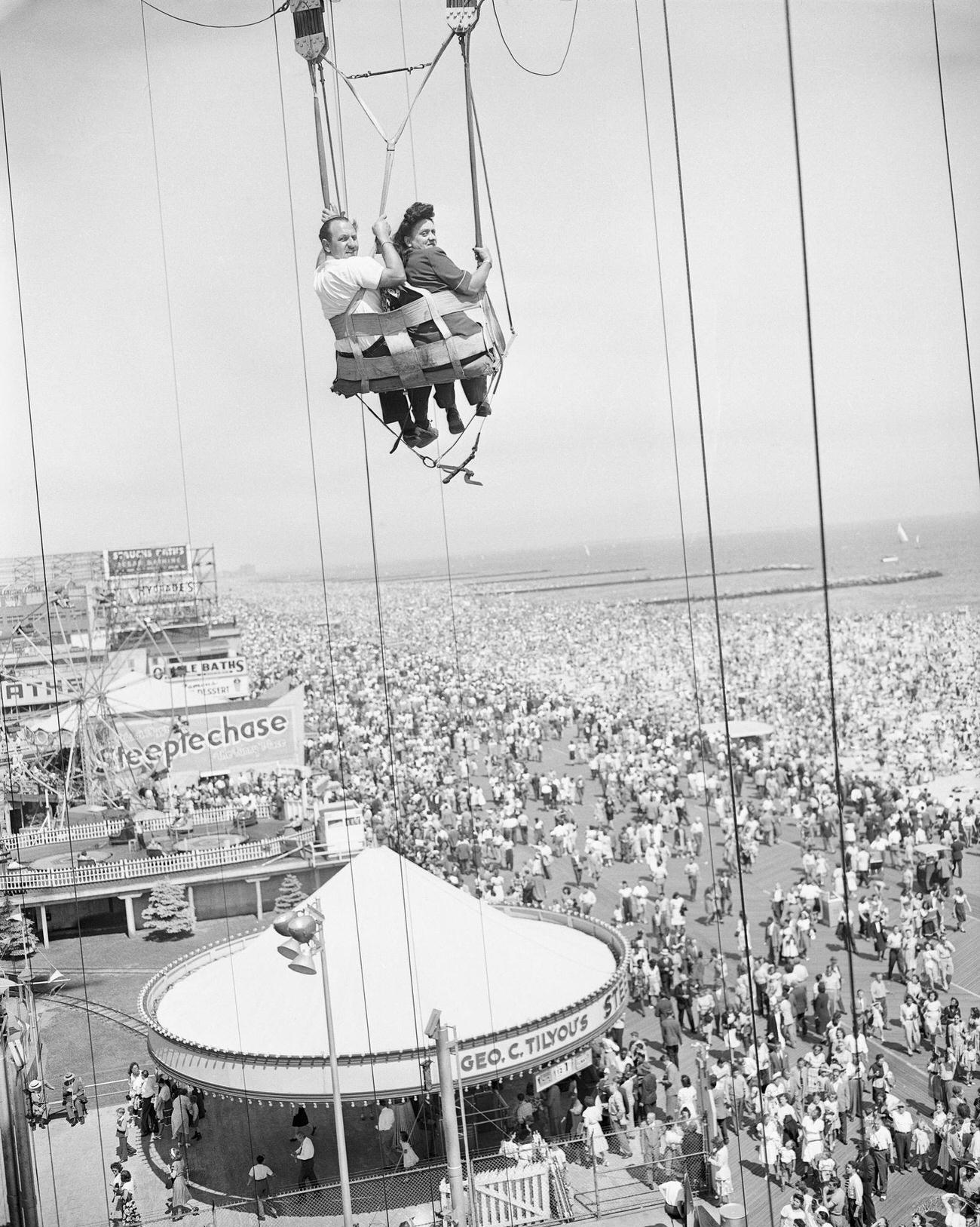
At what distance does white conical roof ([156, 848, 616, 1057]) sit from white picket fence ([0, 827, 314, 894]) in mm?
7502

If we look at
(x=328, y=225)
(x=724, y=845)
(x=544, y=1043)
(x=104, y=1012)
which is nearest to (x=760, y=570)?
(x=724, y=845)

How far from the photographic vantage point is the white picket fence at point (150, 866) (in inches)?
711

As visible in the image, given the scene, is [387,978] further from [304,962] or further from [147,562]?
[147,562]

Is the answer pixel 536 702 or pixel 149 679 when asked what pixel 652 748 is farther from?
pixel 149 679

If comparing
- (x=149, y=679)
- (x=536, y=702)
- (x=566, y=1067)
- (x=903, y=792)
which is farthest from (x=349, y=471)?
(x=566, y=1067)

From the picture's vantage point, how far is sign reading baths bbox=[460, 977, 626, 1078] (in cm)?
951

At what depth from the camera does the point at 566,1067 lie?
10086mm

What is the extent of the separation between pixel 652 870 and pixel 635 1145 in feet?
25.8

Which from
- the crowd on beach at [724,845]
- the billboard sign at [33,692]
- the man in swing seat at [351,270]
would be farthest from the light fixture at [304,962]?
the billboard sign at [33,692]

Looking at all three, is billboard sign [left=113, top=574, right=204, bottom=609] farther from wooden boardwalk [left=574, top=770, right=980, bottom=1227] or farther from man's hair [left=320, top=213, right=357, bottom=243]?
man's hair [left=320, top=213, right=357, bottom=243]

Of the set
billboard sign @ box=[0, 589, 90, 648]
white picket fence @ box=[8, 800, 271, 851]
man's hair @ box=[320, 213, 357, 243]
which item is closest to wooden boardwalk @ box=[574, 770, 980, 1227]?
man's hair @ box=[320, 213, 357, 243]

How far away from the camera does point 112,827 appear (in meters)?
20.8

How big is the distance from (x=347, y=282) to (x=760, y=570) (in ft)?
236

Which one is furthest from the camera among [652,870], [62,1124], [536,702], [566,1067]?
[536,702]
